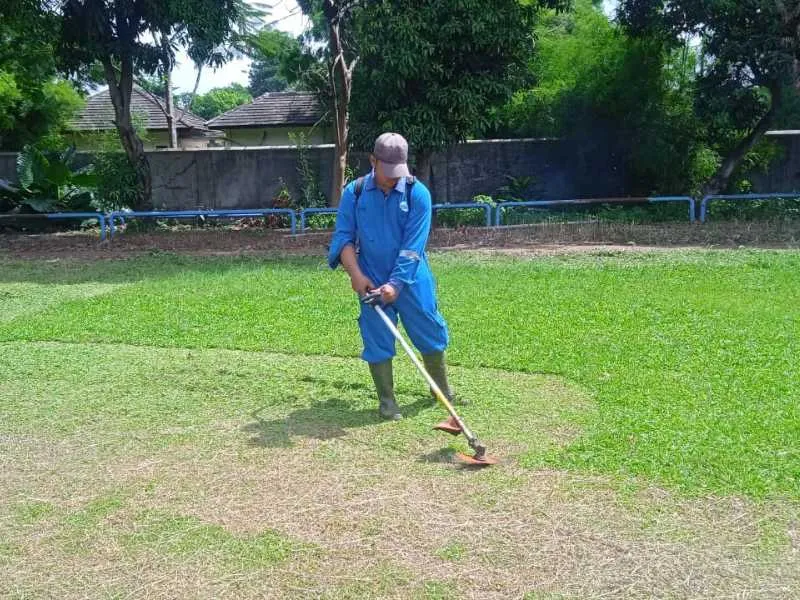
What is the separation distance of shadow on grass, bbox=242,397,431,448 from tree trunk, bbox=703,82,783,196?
39.8 feet

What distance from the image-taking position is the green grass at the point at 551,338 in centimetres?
463

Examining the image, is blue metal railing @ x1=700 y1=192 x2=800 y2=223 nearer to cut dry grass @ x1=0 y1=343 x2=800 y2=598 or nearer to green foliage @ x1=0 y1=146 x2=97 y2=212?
cut dry grass @ x1=0 y1=343 x2=800 y2=598

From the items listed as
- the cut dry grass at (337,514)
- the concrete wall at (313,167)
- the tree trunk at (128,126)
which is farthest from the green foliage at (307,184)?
the cut dry grass at (337,514)

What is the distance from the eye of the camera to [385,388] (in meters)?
5.37

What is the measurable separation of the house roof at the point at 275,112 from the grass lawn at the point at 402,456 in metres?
17.2

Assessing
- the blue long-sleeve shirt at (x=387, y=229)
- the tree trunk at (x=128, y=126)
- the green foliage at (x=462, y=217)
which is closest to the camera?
the blue long-sleeve shirt at (x=387, y=229)

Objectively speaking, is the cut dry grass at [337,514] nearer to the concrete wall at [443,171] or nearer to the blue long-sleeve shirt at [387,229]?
the blue long-sleeve shirt at [387,229]

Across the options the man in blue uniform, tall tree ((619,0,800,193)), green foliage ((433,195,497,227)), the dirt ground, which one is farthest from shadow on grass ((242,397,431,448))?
tall tree ((619,0,800,193))

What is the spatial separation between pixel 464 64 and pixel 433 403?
10.5 m

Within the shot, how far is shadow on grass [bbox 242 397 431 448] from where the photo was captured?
197 inches

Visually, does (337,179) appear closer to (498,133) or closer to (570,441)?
(498,133)

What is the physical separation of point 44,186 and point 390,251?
42.1 ft

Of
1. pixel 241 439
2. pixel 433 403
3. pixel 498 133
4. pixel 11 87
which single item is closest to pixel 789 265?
pixel 433 403

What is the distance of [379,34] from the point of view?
14.4 m
